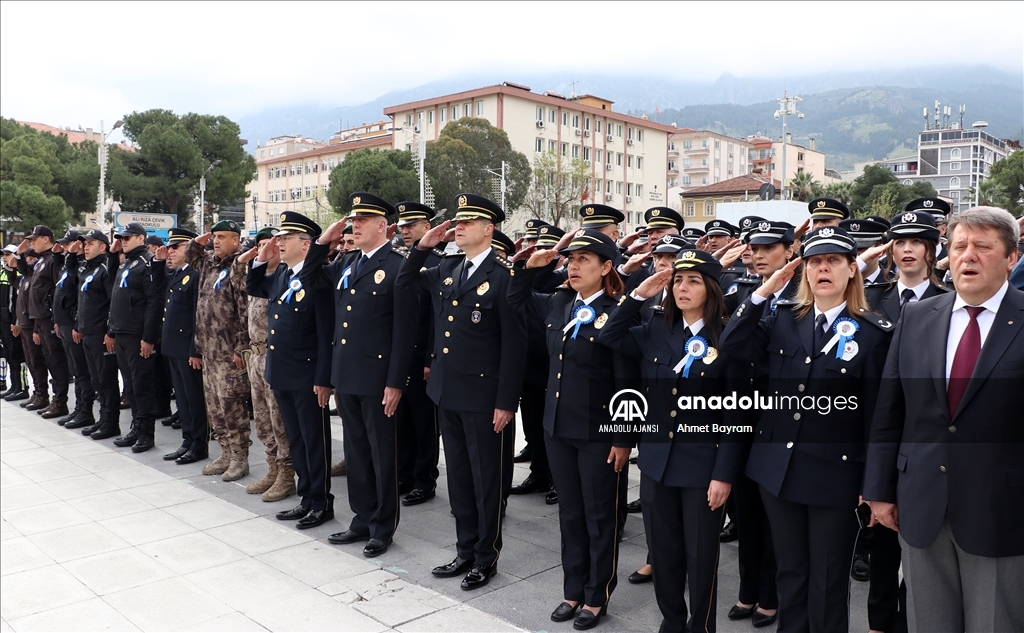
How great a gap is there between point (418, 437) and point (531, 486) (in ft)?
3.34

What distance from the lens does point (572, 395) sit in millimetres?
3990

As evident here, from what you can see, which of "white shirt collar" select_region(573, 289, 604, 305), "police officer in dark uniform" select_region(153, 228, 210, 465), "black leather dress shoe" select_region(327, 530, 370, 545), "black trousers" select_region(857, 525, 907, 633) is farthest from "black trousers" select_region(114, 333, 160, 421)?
"black trousers" select_region(857, 525, 907, 633)

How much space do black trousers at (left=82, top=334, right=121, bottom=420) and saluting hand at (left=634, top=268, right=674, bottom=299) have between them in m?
6.62

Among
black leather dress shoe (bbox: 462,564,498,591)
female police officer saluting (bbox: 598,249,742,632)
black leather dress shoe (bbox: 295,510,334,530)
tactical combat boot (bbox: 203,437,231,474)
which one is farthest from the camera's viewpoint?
tactical combat boot (bbox: 203,437,231,474)

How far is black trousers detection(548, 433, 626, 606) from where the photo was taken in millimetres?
3939

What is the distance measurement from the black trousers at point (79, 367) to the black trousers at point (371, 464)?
5.12 m

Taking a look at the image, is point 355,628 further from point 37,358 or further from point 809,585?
point 37,358

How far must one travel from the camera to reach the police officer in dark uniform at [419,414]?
6227mm

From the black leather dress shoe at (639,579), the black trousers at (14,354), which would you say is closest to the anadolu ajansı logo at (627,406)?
the black leather dress shoe at (639,579)

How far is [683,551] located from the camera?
140 inches

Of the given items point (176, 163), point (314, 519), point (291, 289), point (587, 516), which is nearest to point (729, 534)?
point (587, 516)

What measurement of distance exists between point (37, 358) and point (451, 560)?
307 inches

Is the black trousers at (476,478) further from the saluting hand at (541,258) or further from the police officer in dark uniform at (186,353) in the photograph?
the police officer in dark uniform at (186,353)

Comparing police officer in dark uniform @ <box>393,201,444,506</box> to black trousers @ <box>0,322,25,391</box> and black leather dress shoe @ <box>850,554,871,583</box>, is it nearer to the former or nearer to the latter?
black leather dress shoe @ <box>850,554,871,583</box>
